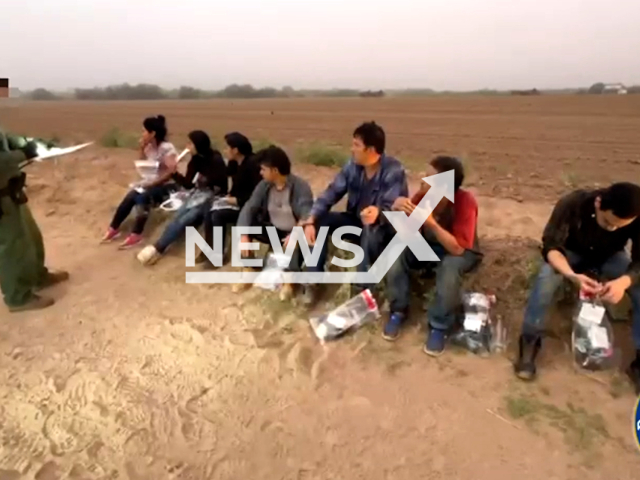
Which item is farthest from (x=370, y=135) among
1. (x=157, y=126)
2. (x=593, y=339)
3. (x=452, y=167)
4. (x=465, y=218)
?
(x=157, y=126)

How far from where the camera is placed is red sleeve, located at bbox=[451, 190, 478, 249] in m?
3.29

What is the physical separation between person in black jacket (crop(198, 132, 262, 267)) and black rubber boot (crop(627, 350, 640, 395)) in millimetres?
2870

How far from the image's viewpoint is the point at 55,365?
337cm

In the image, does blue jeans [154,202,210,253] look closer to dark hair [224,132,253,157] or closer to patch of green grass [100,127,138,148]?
dark hair [224,132,253,157]

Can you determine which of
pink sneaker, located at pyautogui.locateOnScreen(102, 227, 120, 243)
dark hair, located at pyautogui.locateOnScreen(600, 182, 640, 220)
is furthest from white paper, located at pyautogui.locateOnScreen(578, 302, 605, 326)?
pink sneaker, located at pyautogui.locateOnScreen(102, 227, 120, 243)

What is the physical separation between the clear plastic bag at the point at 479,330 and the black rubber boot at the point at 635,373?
27.0 inches

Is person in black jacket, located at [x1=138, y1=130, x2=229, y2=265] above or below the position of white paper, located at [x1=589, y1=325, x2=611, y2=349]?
above

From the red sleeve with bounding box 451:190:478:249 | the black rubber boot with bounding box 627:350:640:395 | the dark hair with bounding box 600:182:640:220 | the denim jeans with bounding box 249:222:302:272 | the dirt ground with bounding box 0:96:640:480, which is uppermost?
the dark hair with bounding box 600:182:640:220

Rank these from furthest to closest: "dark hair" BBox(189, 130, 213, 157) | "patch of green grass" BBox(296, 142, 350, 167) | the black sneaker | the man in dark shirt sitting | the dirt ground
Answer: "patch of green grass" BBox(296, 142, 350, 167) < "dark hair" BBox(189, 130, 213, 157) < the black sneaker < the man in dark shirt sitting < the dirt ground

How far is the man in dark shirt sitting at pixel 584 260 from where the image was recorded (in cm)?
294

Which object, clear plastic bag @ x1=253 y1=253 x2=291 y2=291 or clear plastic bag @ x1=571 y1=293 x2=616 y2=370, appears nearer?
clear plastic bag @ x1=571 y1=293 x2=616 y2=370

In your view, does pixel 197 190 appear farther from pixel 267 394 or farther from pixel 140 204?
pixel 267 394

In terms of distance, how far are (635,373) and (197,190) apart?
3.60m

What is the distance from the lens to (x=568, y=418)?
2.79 metres
